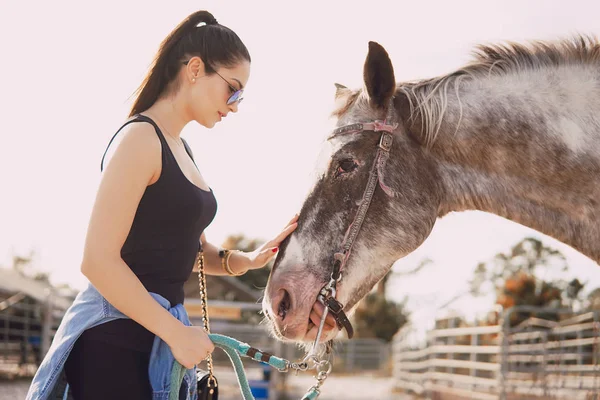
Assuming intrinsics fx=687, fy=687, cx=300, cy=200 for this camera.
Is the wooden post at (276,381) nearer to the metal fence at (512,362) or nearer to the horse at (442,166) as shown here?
the metal fence at (512,362)

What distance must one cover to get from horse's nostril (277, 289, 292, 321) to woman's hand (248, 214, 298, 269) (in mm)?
190

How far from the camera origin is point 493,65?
90.2 inches

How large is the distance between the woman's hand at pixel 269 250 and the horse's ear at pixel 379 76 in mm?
475

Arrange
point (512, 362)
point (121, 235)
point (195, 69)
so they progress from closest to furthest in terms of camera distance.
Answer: point (121, 235) < point (195, 69) < point (512, 362)

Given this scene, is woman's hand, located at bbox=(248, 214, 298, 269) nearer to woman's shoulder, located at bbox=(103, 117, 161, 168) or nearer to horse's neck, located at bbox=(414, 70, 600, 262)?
horse's neck, located at bbox=(414, 70, 600, 262)

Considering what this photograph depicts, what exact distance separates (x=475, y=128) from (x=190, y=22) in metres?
0.96

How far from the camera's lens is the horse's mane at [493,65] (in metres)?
2.23

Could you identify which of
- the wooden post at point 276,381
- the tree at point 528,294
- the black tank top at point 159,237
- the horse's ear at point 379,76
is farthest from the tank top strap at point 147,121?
the tree at point 528,294

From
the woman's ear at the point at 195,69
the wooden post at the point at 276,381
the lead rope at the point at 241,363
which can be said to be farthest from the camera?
the wooden post at the point at 276,381

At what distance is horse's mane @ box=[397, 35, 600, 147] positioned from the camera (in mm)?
2229

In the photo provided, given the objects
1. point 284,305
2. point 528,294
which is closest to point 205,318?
point 284,305

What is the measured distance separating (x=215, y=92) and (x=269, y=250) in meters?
0.66

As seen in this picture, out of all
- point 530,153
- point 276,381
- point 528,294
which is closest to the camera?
point 530,153

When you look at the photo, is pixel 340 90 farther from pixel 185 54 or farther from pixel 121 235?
pixel 121 235
